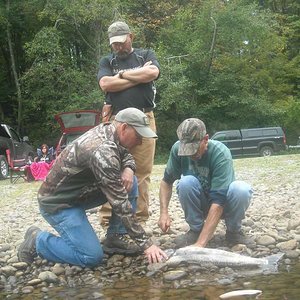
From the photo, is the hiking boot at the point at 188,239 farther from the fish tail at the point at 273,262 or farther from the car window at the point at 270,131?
the car window at the point at 270,131

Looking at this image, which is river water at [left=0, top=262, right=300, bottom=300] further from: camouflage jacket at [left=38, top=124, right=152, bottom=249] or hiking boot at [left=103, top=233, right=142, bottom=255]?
hiking boot at [left=103, top=233, right=142, bottom=255]

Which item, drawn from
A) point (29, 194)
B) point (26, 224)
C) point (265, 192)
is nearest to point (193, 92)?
point (29, 194)

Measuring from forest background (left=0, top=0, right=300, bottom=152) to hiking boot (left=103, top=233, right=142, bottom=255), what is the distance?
20094 mm

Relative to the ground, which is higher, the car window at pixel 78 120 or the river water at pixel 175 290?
the car window at pixel 78 120

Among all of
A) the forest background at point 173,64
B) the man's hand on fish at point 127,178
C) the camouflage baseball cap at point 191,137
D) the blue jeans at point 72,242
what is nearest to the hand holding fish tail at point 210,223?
the camouflage baseball cap at point 191,137

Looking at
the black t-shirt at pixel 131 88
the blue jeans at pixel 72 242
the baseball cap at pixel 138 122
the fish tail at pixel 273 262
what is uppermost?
the black t-shirt at pixel 131 88

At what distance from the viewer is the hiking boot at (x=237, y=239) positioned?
14.8 ft

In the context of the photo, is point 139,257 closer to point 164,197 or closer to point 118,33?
point 164,197

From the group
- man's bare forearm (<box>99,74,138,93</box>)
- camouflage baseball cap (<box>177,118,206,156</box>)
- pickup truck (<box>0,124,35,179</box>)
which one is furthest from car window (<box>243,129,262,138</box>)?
camouflage baseball cap (<box>177,118,206,156</box>)

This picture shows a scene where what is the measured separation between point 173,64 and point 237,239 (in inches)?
885

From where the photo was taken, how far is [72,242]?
13.4ft

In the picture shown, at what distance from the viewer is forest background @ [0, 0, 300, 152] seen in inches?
983

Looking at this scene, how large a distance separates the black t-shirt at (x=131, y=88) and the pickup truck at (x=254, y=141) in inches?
809

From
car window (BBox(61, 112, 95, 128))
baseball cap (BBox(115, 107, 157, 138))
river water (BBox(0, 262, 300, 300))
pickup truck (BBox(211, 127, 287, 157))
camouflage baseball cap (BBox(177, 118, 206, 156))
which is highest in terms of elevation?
baseball cap (BBox(115, 107, 157, 138))
